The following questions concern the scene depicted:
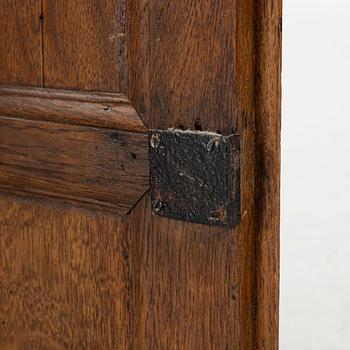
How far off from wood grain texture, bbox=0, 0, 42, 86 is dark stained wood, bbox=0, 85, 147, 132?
2cm

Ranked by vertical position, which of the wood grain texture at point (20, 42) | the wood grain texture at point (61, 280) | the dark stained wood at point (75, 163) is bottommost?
the wood grain texture at point (61, 280)

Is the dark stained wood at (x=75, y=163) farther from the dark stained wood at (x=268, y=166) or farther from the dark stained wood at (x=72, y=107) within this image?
the dark stained wood at (x=268, y=166)

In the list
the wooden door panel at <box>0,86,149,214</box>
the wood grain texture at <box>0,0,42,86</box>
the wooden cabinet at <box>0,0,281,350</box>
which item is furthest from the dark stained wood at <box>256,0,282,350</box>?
the wood grain texture at <box>0,0,42,86</box>

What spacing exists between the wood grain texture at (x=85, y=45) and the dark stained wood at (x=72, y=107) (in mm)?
11

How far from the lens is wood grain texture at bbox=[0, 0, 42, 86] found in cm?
A: 104

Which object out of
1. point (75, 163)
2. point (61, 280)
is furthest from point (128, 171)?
point (61, 280)

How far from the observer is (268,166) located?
0.93 metres

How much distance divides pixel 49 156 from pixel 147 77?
0.59ft

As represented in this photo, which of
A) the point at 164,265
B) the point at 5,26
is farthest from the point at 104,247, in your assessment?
the point at 5,26

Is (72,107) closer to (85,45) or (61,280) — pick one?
(85,45)

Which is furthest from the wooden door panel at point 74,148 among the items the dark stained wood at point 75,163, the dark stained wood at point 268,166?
the dark stained wood at point 268,166

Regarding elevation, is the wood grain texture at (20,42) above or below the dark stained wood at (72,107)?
above

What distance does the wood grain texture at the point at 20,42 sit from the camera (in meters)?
1.04

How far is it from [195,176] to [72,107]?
0.64ft
